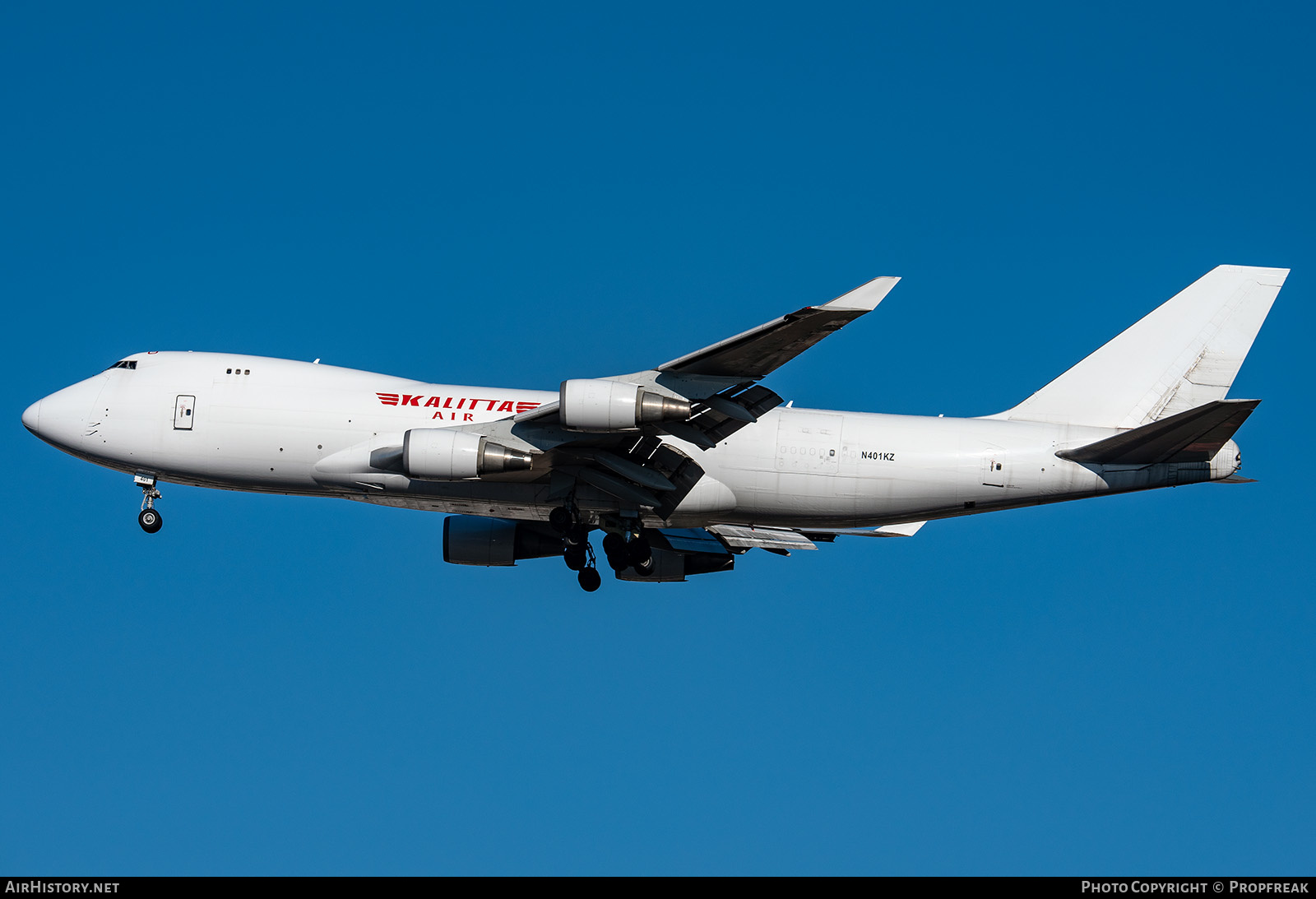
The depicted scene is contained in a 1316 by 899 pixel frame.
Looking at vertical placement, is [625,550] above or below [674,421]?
below

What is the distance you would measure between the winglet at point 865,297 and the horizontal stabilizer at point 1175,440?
7.51 m

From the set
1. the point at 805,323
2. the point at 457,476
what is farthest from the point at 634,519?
the point at 805,323

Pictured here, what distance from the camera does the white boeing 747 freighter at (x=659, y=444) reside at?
88.6 ft

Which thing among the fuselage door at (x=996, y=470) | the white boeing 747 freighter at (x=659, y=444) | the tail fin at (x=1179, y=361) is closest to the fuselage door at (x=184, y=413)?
the white boeing 747 freighter at (x=659, y=444)

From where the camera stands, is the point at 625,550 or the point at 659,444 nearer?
the point at 659,444

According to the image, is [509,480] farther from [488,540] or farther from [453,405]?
[488,540]

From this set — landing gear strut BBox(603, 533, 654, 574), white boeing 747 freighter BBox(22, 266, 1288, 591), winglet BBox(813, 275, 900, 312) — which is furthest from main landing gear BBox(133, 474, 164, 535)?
winglet BBox(813, 275, 900, 312)

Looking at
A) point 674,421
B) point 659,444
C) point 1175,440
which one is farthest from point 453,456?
point 1175,440

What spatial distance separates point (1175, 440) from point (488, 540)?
632 inches

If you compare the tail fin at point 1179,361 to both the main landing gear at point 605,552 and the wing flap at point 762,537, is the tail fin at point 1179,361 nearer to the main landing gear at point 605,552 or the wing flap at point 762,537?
the wing flap at point 762,537

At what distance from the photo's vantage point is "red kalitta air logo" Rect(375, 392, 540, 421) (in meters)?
28.6

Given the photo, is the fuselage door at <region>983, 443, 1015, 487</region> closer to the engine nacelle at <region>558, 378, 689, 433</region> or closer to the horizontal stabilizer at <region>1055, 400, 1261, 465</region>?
the horizontal stabilizer at <region>1055, 400, 1261, 465</region>

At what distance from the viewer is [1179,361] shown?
96.7 feet

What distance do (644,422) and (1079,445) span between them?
9.93 metres
